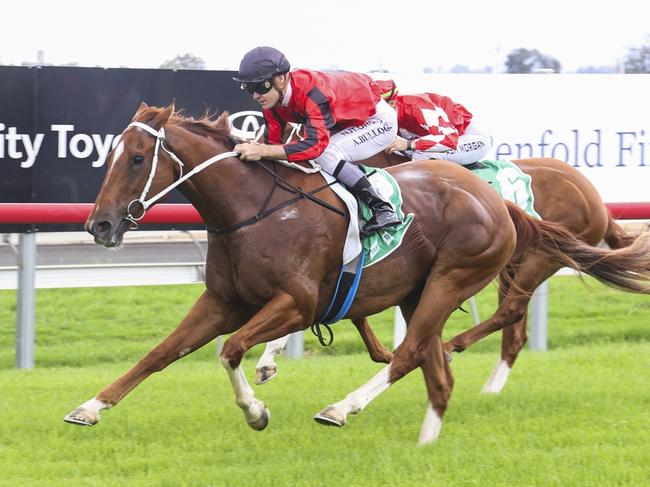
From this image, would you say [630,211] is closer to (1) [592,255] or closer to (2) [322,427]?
(1) [592,255]

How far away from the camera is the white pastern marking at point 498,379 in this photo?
6.69m

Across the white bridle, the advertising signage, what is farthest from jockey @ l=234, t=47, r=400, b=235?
the advertising signage

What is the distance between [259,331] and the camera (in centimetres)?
500

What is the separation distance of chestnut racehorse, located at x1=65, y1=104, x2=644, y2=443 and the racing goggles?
0.20 meters

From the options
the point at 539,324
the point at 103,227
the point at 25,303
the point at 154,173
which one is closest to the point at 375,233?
the point at 154,173

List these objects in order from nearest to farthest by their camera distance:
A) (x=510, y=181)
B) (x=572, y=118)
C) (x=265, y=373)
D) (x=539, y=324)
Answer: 1. (x=265, y=373)
2. (x=510, y=181)
3. (x=539, y=324)
4. (x=572, y=118)

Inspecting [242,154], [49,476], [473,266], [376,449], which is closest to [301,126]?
[242,154]

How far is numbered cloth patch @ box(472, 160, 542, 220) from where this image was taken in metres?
6.87

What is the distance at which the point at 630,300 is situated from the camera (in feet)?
35.2

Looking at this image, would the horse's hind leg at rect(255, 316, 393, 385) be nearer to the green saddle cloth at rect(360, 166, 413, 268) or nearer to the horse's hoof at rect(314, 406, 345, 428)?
the green saddle cloth at rect(360, 166, 413, 268)

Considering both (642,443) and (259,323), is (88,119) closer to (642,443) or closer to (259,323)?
(259,323)

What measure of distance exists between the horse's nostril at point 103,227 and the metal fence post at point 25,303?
290 centimetres

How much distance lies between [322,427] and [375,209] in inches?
45.2

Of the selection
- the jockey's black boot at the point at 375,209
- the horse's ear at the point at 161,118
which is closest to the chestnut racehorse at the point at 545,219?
the jockey's black boot at the point at 375,209
